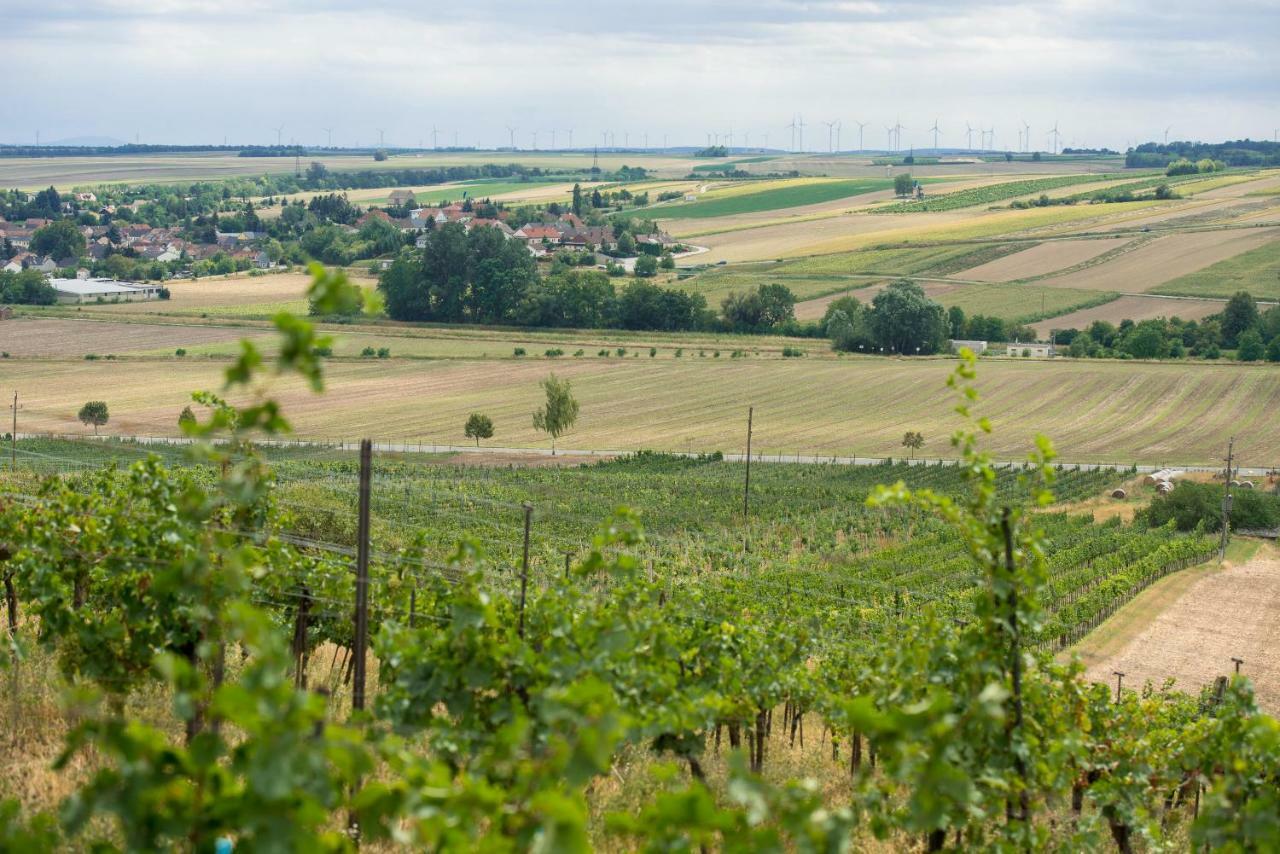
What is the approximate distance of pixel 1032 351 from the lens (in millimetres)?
82625

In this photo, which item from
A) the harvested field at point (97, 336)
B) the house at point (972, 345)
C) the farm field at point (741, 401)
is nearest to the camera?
the farm field at point (741, 401)

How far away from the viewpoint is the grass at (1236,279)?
3674 inches

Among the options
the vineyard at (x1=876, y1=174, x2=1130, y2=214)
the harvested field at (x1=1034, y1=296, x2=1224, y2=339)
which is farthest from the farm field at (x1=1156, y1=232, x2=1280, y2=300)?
the vineyard at (x1=876, y1=174, x2=1130, y2=214)

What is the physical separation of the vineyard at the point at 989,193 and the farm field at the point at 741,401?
82.1 m

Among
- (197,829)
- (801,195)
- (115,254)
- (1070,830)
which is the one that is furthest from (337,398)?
(801,195)

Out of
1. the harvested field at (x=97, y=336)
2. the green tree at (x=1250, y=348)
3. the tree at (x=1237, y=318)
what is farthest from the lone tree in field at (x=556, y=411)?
the tree at (x=1237, y=318)

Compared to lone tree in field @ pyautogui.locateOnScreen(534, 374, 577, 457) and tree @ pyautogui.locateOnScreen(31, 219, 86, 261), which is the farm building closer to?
tree @ pyautogui.locateOnScreen(31, 219, 86, 261)

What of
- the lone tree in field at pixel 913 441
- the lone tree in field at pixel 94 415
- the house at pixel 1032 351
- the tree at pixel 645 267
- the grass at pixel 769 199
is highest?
the grass at pixel 769 199

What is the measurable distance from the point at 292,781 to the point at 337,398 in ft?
198

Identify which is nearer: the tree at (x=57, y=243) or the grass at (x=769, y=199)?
the tree at (x=57, y=243)

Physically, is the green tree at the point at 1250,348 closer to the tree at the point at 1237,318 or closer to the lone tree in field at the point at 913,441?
the tree at the point at 1237,318

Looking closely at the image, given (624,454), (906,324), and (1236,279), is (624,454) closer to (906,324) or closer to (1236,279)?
(906,324)

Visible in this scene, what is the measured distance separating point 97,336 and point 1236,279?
74843mm

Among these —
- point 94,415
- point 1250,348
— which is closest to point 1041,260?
point 1250,348
